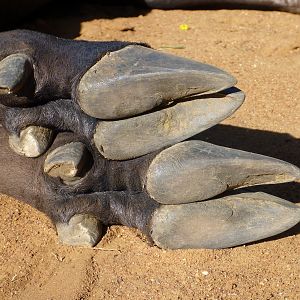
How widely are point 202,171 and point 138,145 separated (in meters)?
0.18

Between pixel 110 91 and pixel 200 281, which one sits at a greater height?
pixel 110 91

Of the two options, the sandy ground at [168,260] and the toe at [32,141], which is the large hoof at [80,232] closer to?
the sandy ground at [168,260]

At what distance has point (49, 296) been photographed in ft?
6.28

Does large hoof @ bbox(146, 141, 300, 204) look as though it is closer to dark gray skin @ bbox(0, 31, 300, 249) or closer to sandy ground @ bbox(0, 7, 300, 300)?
dark gray skin @ bbox(0, 31, 300, 249)

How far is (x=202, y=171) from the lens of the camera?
1.91 metres

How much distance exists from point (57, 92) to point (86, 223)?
1.19 feet

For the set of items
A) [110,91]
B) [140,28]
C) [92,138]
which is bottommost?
[140,28]

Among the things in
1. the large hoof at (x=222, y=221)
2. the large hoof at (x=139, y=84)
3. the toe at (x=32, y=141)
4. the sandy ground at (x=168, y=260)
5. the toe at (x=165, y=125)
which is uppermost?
the large hoof at (x=139, y=84)

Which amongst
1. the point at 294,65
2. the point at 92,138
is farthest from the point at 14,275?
the point at 294,65

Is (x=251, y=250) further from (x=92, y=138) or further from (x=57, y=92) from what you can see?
(x=57, y=92)

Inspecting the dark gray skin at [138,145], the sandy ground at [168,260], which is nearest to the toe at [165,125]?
the dark gray skin at [138,145]

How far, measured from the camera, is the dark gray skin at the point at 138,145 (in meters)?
1.90

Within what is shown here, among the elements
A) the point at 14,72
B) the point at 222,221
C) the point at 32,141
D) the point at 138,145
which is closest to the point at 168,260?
the point at 222,221

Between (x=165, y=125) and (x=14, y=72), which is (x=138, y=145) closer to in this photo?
(x=165, y=125)
